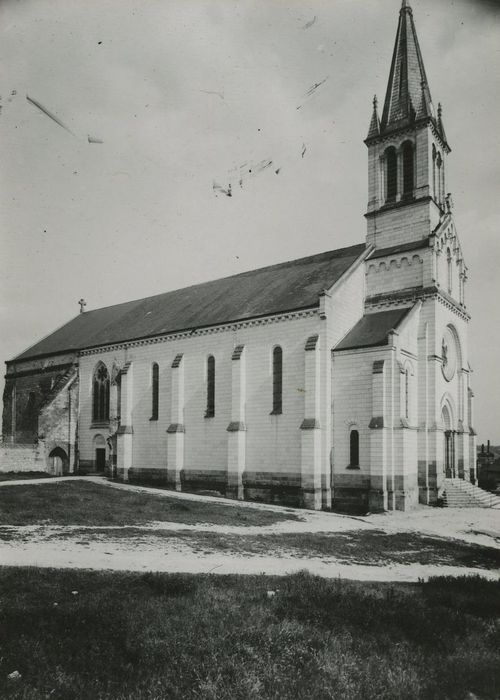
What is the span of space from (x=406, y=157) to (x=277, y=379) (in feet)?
49.2

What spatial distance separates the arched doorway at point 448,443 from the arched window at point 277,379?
9.47 meters

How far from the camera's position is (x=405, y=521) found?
900 inches

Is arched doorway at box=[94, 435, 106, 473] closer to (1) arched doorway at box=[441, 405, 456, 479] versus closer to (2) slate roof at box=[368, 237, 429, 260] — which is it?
(2) slate roof at box=[368, 237, 429, 260]

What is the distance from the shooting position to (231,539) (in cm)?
1560

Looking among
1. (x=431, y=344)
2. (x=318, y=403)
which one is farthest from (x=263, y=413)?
(x=431, y=344)

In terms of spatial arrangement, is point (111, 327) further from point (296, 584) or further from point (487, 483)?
point (296, 584)

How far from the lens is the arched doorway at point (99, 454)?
39688mm

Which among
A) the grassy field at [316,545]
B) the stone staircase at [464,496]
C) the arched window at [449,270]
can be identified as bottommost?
the stone staircase at [464,496]

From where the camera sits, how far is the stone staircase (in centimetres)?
2836

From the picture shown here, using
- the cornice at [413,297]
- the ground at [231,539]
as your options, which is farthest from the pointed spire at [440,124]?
the ground at [231,539]

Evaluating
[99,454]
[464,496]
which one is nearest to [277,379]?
[464,496]

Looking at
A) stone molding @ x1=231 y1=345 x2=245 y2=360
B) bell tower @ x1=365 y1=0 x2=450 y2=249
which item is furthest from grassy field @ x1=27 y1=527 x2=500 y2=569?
bell tower @ x1=365 y1=0 x2=450 y2=249

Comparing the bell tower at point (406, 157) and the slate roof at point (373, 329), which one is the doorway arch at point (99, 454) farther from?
the bell tower at point (406, 157)

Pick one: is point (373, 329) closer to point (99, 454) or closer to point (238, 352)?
point (238, 352)
